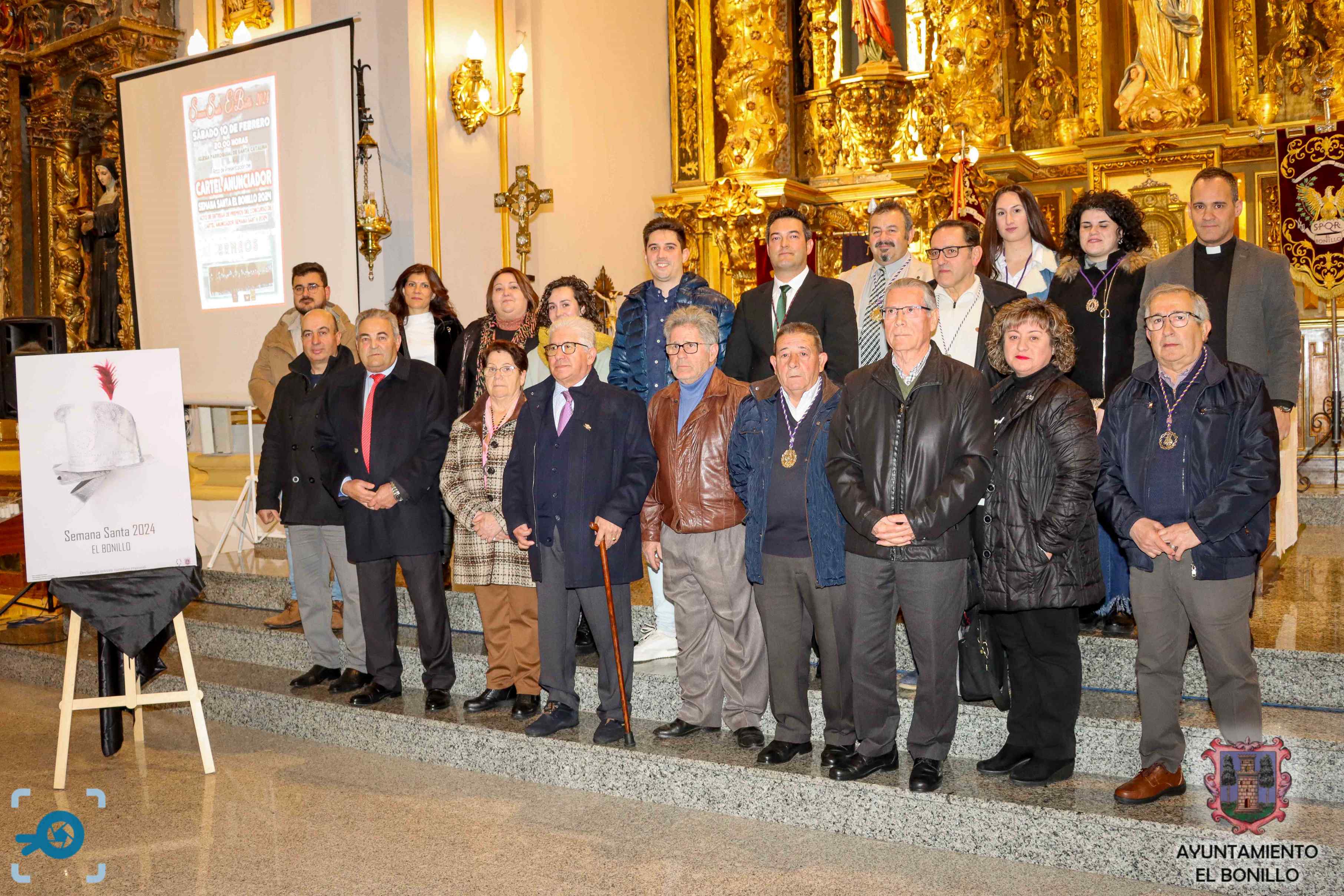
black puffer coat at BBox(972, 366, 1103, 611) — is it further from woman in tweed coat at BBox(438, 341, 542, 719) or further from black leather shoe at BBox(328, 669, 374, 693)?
black leather shoe at BBox(328, 669, 374, 693)

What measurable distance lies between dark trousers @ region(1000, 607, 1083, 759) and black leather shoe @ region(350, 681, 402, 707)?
2583mm

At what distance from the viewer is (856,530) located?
11.4 feet

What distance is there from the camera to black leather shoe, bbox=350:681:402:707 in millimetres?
4754

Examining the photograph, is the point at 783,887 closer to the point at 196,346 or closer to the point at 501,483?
the point at 501,483

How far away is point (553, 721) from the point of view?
4223 mm

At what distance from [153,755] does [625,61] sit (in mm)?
6628

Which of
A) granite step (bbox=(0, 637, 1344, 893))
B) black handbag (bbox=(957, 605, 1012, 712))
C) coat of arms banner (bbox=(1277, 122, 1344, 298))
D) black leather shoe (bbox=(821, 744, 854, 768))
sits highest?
coat of arms banner (bbox=(1277, 122, 1344, 298))

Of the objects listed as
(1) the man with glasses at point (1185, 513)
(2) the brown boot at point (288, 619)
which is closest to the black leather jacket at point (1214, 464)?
(1) the man with glasses at point (1185, 513)

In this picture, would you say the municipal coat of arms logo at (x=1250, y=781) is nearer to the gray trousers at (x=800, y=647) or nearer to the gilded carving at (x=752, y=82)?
the gray trousers at (x=800, y=647)

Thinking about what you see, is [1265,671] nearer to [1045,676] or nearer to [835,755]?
[1045,676]

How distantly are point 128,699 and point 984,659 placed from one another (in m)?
3.17

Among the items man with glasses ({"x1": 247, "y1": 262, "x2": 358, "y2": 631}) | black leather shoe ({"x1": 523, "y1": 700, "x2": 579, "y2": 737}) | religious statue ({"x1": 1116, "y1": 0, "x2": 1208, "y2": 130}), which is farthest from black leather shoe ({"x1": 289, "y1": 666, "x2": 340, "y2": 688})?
religious statue ({"x1": 1116, "y1": 0, "x2": 1208, "y2": 130})

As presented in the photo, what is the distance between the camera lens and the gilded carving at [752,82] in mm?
9203

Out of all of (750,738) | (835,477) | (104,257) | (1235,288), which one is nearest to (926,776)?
(750,738)
